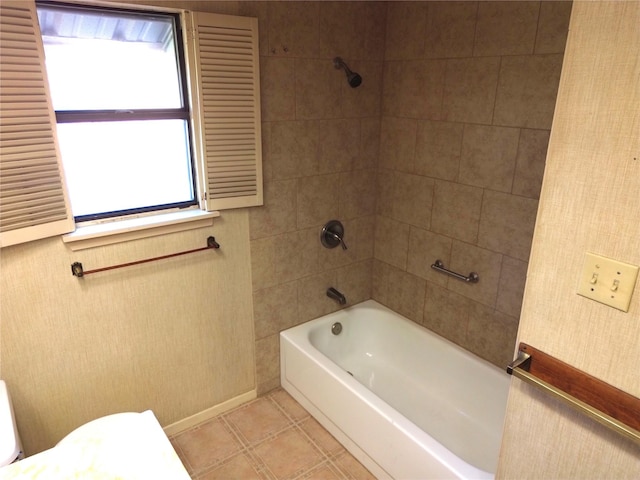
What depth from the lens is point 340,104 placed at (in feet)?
7.98

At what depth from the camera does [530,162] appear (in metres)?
1.99

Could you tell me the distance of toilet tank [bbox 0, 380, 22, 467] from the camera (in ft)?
4.68

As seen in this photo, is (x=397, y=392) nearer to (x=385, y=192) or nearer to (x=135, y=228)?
(x=385, y=192)

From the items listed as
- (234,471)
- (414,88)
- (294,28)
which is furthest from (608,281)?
(234,471)

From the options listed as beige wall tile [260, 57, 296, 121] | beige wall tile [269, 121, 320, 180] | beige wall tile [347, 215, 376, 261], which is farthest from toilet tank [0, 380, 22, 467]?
beige wall tile [347, 215, 376, 261]

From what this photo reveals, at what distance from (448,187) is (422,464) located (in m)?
1.35

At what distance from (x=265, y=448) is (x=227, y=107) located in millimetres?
1713

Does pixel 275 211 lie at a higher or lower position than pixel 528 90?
lower

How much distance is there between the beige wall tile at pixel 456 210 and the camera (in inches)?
89.2

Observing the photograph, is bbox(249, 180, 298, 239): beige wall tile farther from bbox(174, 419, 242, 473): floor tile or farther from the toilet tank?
the toilet tank

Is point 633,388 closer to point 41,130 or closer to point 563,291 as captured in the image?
point 563,291

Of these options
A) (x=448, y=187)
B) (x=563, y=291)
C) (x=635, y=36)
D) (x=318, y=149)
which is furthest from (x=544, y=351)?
(x=318, y=149)

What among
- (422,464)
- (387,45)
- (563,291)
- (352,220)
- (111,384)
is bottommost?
(422,464)

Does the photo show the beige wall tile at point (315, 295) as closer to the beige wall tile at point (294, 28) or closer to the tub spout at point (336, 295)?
the tub spout at point (336, 295)
